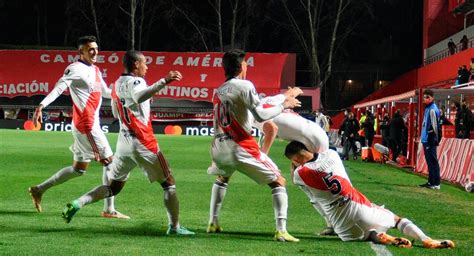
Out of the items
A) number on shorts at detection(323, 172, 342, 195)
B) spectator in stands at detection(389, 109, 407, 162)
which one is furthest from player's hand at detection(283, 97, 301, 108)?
spectator in stands at detection(389, 109, 407, 162)

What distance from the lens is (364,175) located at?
20.4 m

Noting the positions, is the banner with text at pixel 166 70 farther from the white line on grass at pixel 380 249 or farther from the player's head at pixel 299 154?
the white line on grass at pixel 380 249

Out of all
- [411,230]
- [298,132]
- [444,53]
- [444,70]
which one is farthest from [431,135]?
[444,53]

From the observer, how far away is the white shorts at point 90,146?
10.6 m

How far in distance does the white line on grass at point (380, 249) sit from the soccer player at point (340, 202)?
6 centimetres

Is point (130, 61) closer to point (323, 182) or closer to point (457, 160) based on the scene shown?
point (323, 182)

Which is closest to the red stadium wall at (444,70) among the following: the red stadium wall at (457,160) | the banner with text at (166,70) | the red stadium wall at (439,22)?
the red stadium wall at (439,22)

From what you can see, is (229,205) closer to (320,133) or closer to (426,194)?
(320,133)

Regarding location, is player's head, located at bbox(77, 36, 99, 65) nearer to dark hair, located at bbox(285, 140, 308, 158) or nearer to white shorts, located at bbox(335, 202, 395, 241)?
dark hair, located at bbox(285, 140, 308, 158)

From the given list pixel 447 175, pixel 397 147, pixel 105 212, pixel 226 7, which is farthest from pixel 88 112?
pixel 226 7

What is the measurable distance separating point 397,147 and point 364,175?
21.3 feet

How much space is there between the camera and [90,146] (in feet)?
35.0

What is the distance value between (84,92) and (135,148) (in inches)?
82.8

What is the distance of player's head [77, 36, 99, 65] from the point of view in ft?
34.5
